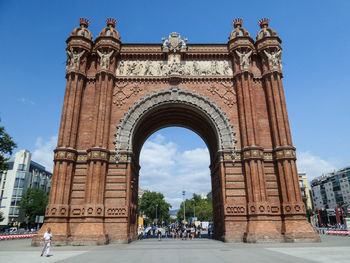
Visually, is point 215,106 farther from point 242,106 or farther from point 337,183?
point 337,183

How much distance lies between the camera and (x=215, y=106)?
2258 cm

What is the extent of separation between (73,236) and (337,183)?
8840cm

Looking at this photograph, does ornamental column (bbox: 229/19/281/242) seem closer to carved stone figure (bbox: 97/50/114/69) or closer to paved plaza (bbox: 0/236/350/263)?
paved plaza (bbox: 0/236/350/263)

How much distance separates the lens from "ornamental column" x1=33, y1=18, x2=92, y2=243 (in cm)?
1841

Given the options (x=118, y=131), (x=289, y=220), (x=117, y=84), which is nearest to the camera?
(x=289, y=220)

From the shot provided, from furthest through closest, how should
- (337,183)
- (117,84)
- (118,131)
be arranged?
(337,183) → (117,84) → (118,131)

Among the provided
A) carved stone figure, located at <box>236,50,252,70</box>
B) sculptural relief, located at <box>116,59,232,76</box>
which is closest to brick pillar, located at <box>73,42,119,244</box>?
sculptural relief, located at <box>116,59,232,76</box>

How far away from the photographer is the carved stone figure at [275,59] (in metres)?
22.8

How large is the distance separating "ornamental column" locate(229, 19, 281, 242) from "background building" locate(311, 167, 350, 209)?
64.2 m

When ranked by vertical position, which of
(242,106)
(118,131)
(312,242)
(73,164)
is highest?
(242,106)

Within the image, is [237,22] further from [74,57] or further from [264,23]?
[74,57]

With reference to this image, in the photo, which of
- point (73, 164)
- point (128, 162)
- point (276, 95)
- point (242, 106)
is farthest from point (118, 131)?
point (276, 95)

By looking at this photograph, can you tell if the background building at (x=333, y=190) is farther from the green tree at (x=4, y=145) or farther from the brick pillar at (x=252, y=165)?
the green tree at (x=4, y=145)

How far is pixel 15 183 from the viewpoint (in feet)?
217
